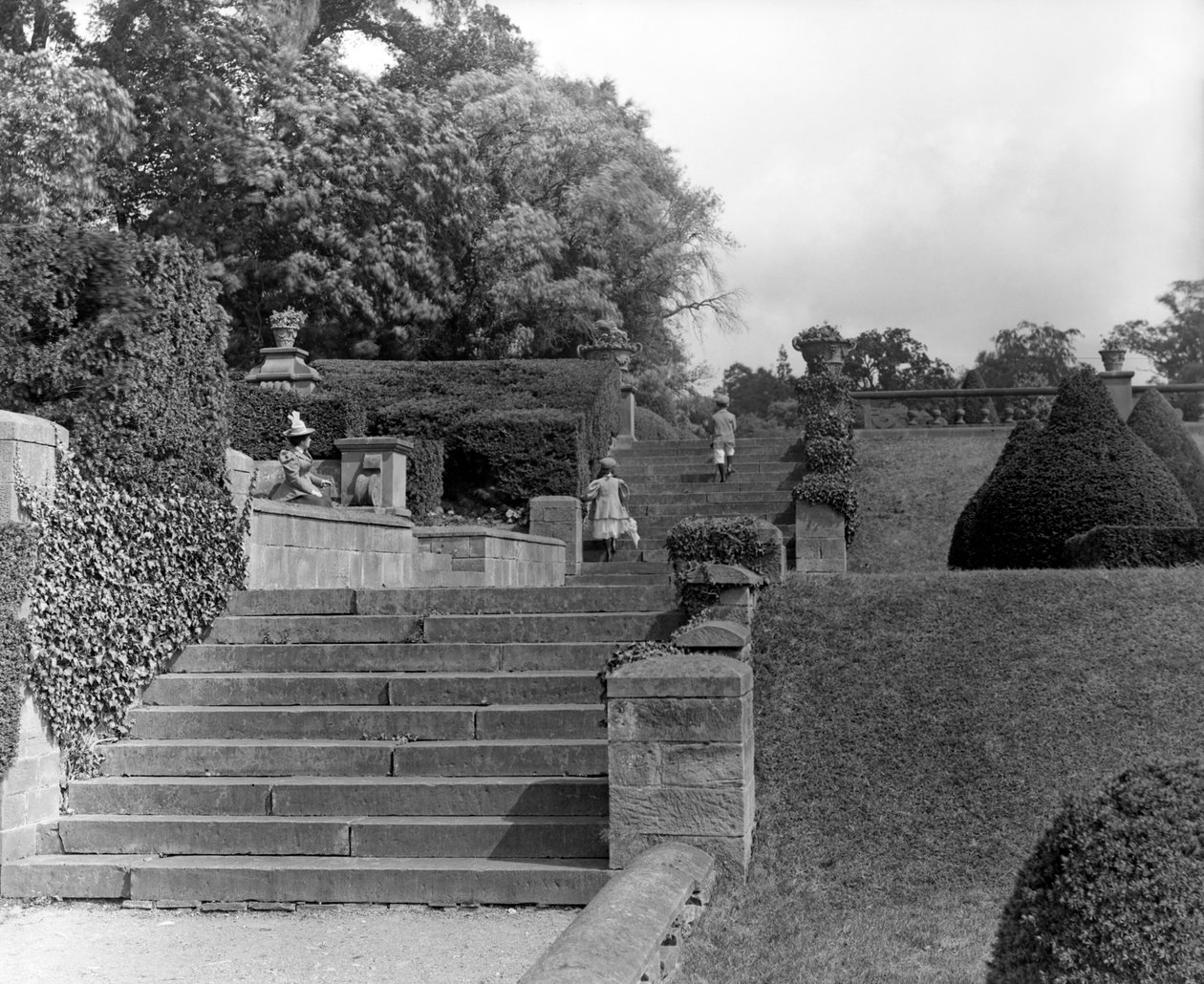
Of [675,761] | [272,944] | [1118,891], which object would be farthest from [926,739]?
[1118,891]

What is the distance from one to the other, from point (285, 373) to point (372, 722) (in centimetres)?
1418

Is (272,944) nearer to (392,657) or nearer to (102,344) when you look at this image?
(392,657)

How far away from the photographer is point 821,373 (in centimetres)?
2023

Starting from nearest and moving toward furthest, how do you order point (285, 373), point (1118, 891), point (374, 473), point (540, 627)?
point (1118, 891), point (540, 627), point (374, 473), point (285, 373)

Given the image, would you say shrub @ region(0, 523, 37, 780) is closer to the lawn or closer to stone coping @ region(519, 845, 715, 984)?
stone coping @ region(519, 845, 715, 984)

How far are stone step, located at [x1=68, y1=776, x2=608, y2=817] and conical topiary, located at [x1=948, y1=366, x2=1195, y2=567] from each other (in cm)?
655

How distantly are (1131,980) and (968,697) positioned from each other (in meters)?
4.62

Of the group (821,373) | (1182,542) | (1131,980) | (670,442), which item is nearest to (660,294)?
(670,442)

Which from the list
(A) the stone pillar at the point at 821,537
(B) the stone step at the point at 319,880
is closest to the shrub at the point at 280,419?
(A) the stone pillar at the point at 821,537

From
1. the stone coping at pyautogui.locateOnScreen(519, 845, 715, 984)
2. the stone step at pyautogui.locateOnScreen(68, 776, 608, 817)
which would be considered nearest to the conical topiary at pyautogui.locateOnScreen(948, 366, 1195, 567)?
the stone step at pyautogui.locateOnScreen(68, 776, 608, 817)

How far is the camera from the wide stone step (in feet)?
29.9

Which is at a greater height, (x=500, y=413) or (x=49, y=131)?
(x=49, y=131)

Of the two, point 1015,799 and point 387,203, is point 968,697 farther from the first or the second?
point 387,203

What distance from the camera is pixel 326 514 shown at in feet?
39.7
